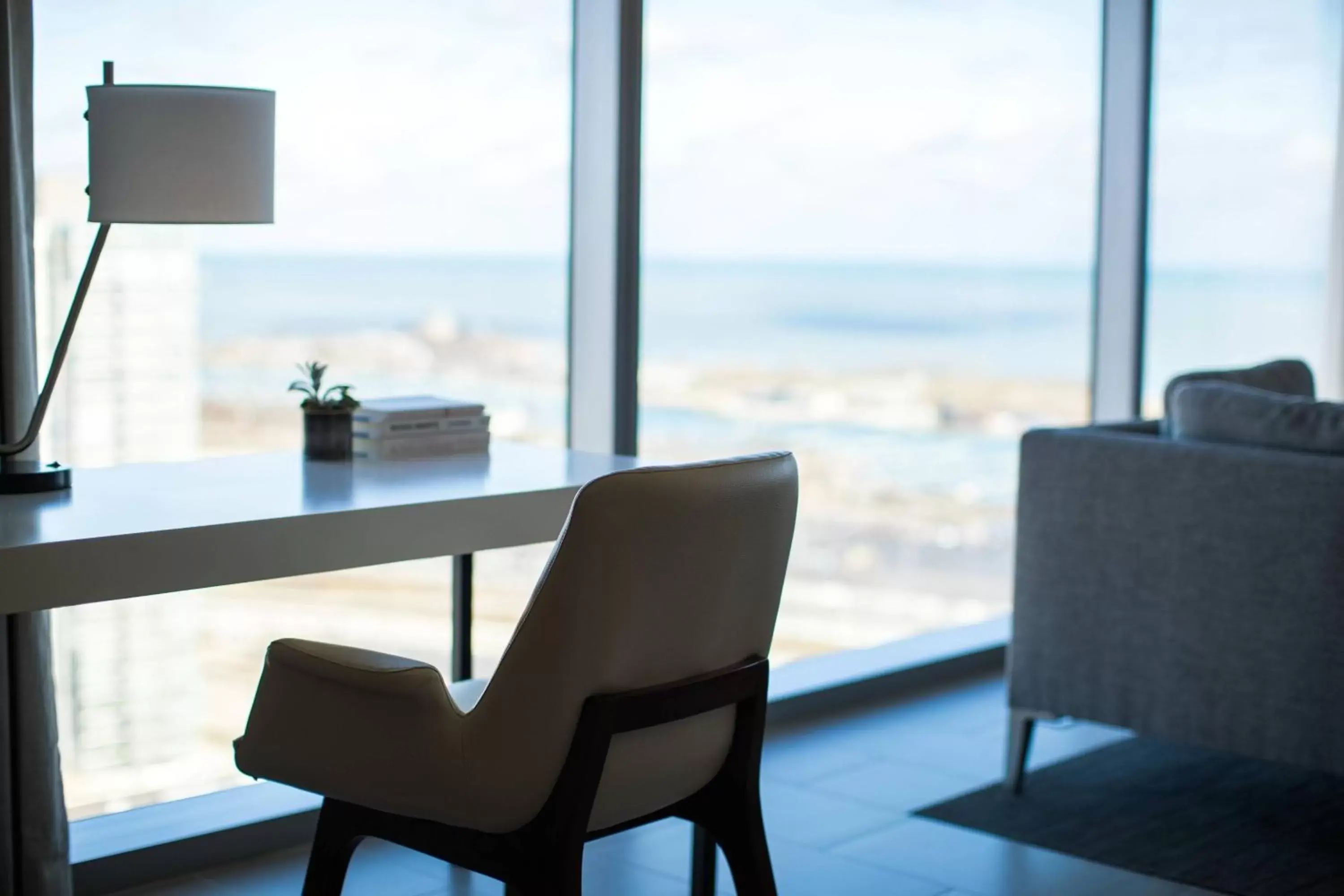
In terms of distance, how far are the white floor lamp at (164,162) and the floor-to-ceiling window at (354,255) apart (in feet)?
32.7

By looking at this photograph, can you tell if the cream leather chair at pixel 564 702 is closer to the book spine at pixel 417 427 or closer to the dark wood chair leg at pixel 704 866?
the dark wood chair leg at pixel 704 866

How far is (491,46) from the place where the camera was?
1789cm

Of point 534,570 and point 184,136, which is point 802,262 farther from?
point 184,136

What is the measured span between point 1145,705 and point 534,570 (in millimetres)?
11916

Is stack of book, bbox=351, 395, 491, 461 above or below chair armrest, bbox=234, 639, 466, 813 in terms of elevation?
above

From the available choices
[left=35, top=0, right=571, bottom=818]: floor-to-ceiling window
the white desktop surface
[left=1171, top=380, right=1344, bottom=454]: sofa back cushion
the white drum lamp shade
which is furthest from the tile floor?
[left=35, top=0, right=571, bottom=818]: floor-to-ceiling window

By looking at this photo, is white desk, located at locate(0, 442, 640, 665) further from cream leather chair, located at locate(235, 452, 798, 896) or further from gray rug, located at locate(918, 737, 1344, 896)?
gray rug, located at locate(918, 737, 1344, 896)

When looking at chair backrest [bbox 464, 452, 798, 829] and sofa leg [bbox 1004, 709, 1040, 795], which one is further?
sofa leg [bbox 1004, 709, 1040, 795]

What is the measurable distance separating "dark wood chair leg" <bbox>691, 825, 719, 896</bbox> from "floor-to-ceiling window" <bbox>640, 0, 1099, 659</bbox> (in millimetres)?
16019

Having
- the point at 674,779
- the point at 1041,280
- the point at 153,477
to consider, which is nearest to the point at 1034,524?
the point at 674,779

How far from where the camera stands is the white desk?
5.90ft

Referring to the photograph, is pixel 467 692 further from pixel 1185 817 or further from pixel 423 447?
pixel 1185 817

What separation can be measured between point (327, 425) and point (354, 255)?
15.5 metres

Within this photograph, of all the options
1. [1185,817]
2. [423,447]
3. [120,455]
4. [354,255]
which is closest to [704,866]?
[423,447]
